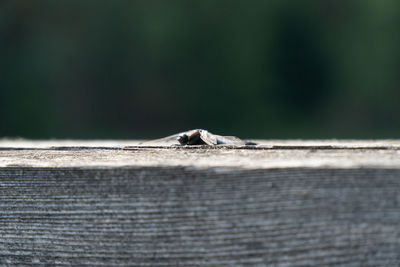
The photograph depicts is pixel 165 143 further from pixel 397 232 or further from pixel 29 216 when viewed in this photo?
pixel 397 232

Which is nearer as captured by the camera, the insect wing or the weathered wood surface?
the weathered wood surface

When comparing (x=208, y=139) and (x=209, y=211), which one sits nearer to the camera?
(x=209, y=211)

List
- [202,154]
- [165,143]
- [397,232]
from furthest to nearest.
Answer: [165,143], [202,154], [397,232]

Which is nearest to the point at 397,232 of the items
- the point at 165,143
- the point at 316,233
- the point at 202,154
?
the point at 316,233

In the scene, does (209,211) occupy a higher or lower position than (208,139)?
lower

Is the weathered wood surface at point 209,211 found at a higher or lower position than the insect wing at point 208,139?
lower

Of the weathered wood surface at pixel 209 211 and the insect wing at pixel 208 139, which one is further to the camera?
the insect wing at pixel 208 139

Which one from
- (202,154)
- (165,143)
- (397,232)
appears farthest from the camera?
(165,143)

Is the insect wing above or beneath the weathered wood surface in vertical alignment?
above
